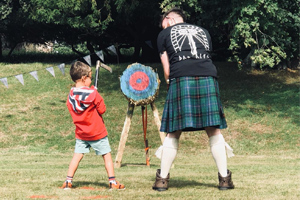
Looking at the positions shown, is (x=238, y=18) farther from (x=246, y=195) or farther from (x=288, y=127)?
(x=246, y=195)

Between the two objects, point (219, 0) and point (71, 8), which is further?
point (71, 8)

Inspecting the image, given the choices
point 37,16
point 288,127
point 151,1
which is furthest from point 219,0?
point 37,16

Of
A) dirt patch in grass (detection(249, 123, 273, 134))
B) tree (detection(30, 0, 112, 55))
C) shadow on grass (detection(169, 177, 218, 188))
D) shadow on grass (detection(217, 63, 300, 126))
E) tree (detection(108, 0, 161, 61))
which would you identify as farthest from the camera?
tree (detection(108, 0, 161, 61))

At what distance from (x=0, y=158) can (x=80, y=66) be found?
742cm

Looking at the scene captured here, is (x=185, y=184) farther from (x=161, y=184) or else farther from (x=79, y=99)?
(x=79, y=99)

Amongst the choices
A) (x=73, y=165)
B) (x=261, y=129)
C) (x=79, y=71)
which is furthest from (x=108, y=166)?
(x=261, y=129)

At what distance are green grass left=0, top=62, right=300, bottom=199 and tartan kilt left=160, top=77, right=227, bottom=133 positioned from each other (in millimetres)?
830

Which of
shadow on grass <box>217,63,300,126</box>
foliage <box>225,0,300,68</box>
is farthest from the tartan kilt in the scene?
shadow on grass <box>217,63,300,126</box>

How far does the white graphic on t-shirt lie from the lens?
5.87m

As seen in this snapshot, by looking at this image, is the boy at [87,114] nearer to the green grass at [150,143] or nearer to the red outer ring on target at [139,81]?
the green grass at [150,143]

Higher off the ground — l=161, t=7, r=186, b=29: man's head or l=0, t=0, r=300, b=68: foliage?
l=0, t=0, r=300, b=68: foliage

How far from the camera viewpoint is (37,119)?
1706 cm

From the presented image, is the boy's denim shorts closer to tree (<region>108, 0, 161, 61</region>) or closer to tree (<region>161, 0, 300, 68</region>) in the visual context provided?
tree (<region>161, 0, 300, 68</region>)

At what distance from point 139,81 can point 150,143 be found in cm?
578
